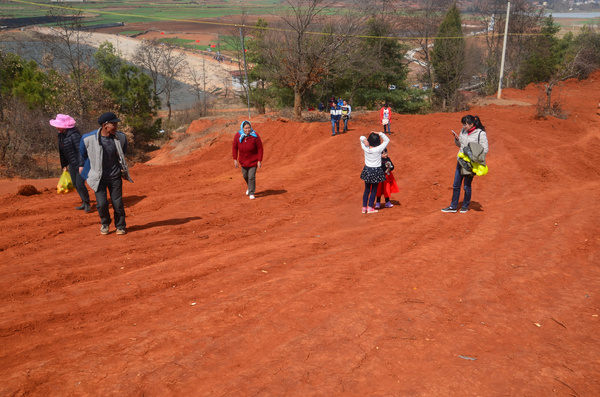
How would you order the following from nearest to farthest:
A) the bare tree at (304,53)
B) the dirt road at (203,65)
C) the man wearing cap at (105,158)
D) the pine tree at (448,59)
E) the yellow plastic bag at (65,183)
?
1. the man wearing cap at (105,158)
2. the yellow plastic bag at (65,183)
3. the bare tree at (304,53)
4. the pine tree at (448,59)
5. the dirt road at (203,65)

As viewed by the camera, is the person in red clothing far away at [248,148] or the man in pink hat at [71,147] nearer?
the man in pink hat at [71,147]

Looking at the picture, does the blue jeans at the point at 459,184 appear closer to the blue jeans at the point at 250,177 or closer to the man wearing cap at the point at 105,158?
the blue jeans at the point at 250,177

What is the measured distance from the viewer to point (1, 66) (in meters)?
30.8

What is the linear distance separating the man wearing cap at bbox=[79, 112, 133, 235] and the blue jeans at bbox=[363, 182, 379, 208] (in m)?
4.28

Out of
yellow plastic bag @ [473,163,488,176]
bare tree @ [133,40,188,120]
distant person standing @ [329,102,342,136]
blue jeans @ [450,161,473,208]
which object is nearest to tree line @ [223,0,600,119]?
distant person standing @ [329,102,342,136]

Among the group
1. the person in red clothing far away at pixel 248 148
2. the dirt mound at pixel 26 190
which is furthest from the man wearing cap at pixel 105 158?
the dirt mound at pixel 26 190

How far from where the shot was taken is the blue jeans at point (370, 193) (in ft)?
28.7

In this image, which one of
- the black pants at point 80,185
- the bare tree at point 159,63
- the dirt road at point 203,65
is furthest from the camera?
the dirt road at point 203,65

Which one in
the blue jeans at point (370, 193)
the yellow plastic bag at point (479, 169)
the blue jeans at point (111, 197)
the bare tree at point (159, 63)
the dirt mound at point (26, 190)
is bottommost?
the dirt mound at point (26, 190)

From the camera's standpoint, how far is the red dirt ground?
3760 millimetres

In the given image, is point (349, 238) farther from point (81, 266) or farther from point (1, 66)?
point (1, 66)

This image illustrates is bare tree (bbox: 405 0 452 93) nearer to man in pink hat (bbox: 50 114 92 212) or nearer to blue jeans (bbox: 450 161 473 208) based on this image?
blue jeans (bbox: 450 161 473 208)

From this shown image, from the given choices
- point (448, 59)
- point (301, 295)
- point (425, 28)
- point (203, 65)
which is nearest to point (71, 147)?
point (301, 295)

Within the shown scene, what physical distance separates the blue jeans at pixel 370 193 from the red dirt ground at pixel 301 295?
33 cm
